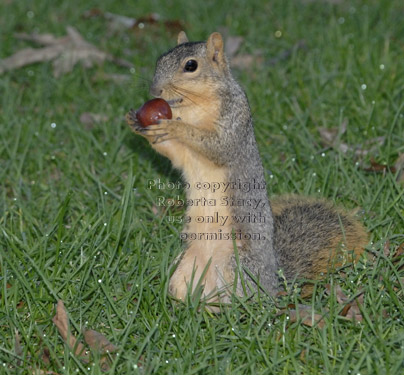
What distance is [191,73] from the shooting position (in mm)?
2699

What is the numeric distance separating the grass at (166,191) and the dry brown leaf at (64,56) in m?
0.06

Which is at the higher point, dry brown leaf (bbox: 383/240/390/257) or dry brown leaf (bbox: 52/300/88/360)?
dry brown leaf (bbox: 383/240/390/257)

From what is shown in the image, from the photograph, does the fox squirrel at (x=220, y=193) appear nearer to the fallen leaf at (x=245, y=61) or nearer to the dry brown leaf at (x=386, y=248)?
the dry brown leaf at (x=386, y=248)

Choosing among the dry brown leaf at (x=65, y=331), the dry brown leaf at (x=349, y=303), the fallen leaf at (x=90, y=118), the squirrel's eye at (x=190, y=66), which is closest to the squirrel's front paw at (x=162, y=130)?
the squirrel's eye at (x=190, y=66)

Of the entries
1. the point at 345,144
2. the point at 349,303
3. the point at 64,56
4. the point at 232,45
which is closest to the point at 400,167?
the point at 345,144

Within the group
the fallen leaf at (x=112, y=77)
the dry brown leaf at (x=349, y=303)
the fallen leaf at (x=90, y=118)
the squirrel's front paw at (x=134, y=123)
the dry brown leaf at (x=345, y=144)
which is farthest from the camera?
the fallen leaf at (x=112, y=77)

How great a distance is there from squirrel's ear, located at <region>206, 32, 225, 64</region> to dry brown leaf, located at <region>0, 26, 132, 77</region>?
1872 mm

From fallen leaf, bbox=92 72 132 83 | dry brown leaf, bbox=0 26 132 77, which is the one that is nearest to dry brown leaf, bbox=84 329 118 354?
fallen leaf, bbox=92 72 132 83

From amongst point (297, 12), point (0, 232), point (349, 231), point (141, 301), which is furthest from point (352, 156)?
point (297, 12)

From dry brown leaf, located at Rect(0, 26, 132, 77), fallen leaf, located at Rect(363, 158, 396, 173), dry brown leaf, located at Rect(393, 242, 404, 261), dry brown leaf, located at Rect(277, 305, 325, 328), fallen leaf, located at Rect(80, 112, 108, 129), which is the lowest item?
dry brown leaf, located at Rect(277, 305, 325, 328)

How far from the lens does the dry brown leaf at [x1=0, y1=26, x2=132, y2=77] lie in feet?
14.9

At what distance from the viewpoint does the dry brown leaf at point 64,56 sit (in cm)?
453

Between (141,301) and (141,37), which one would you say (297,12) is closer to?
(141,37)

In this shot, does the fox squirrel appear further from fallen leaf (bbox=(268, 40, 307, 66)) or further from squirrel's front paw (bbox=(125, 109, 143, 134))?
fallen leaf (bbox=(268, 40, 307, 66))
